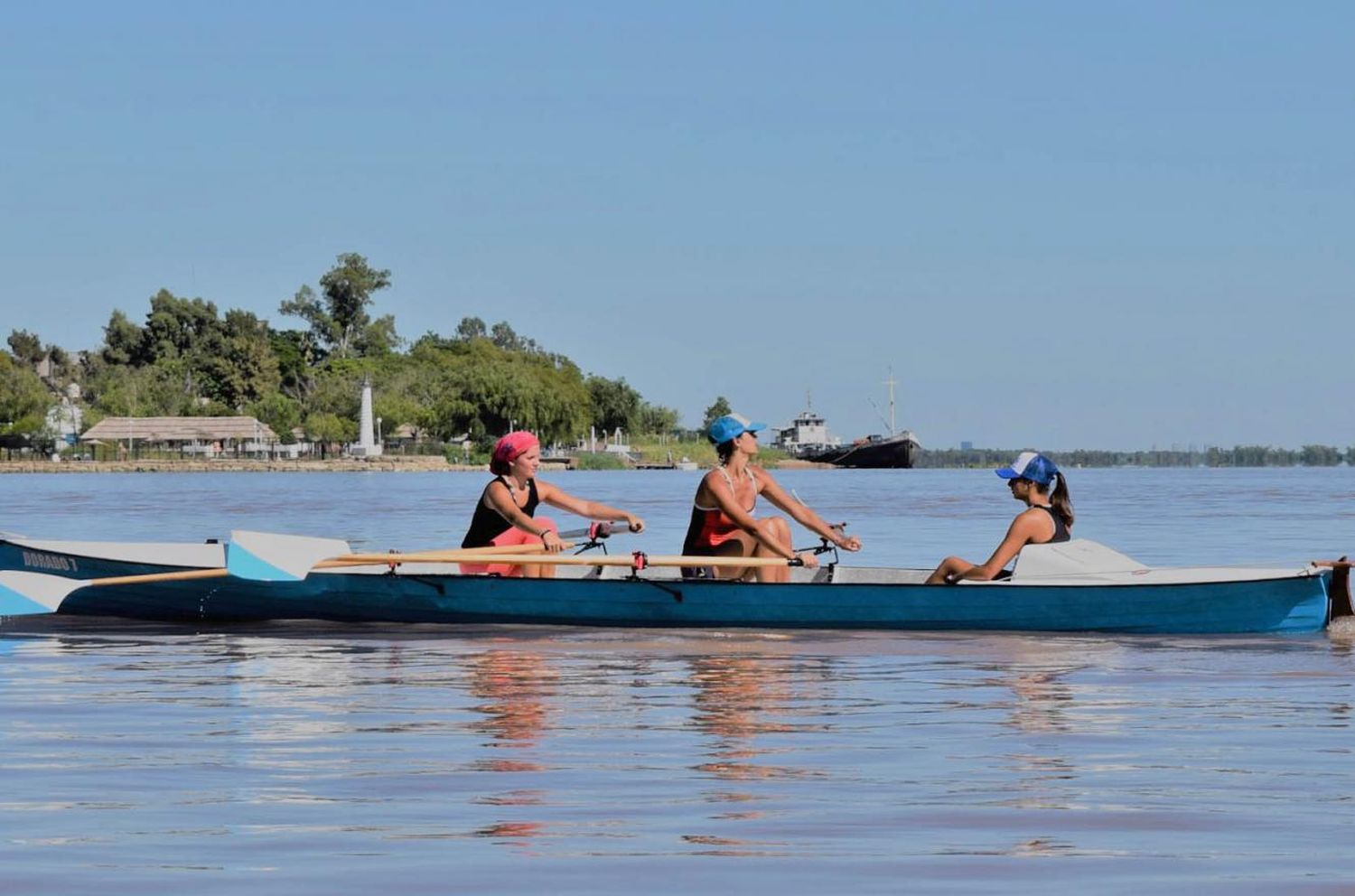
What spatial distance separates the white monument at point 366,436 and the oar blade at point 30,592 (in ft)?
380

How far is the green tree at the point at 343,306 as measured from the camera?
160000mm

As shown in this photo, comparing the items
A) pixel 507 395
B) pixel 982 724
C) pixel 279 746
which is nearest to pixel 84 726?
pixel 279 746

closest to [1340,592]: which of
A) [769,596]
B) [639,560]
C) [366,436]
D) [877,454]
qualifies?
[769,596]

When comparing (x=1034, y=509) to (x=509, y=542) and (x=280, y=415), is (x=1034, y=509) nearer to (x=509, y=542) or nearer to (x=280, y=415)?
(x=509, y=542)

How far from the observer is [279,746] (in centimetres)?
949

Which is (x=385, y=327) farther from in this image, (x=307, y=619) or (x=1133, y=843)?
(x=1133, y=843)

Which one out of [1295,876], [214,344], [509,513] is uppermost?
[214,344]

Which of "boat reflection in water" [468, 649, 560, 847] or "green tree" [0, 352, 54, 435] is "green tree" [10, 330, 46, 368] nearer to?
"green tree" [0, 352, 54, 435]

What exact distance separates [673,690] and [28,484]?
8238 centimetres

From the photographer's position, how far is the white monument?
13125 centimetres

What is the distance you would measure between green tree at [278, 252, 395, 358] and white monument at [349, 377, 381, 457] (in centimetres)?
2598

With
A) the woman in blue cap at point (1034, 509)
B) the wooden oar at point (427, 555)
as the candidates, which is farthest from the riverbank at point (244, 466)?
the woman in blue cap at point (1034, 509)

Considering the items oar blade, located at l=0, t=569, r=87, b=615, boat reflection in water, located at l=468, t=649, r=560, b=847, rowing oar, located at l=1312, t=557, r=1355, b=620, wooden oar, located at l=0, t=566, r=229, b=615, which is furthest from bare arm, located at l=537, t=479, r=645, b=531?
rowing oar, located at l=1312, t=557, r=1355, b=620

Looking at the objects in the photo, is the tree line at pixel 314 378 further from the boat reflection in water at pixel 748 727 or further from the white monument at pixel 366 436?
the boat reflection in water at pixel 748 727
